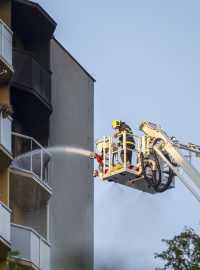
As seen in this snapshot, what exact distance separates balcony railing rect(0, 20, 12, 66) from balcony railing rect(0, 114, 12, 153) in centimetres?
232

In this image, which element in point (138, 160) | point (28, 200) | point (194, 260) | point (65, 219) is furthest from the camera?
point (65, 219)

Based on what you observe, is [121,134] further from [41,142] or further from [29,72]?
[41,142]

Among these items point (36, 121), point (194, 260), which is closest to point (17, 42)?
point (36, 121)

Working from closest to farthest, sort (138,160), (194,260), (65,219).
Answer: (194,260) < (138,160) < (65,219)

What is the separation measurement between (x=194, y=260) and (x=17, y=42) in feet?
58.9

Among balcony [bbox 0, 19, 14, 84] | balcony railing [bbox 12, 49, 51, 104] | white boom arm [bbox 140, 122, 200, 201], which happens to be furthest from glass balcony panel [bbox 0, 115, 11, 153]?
white boom arm [bbox 140, 122, 200, 201]

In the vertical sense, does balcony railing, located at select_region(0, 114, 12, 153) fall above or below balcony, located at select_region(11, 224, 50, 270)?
above

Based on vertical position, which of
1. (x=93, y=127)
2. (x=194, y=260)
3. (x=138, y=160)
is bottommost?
(x=194, y=260)

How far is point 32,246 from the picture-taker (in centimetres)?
6400

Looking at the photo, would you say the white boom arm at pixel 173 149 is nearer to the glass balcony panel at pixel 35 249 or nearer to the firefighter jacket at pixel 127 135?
the firefighter jacket at pixel 127 135

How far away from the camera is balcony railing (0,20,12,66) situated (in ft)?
214

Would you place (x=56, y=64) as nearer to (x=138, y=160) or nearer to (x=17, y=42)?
A: (x=17, y=42)

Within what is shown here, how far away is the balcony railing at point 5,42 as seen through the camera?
65375 millimetres

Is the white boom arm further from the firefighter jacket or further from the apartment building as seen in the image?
the apartment building
